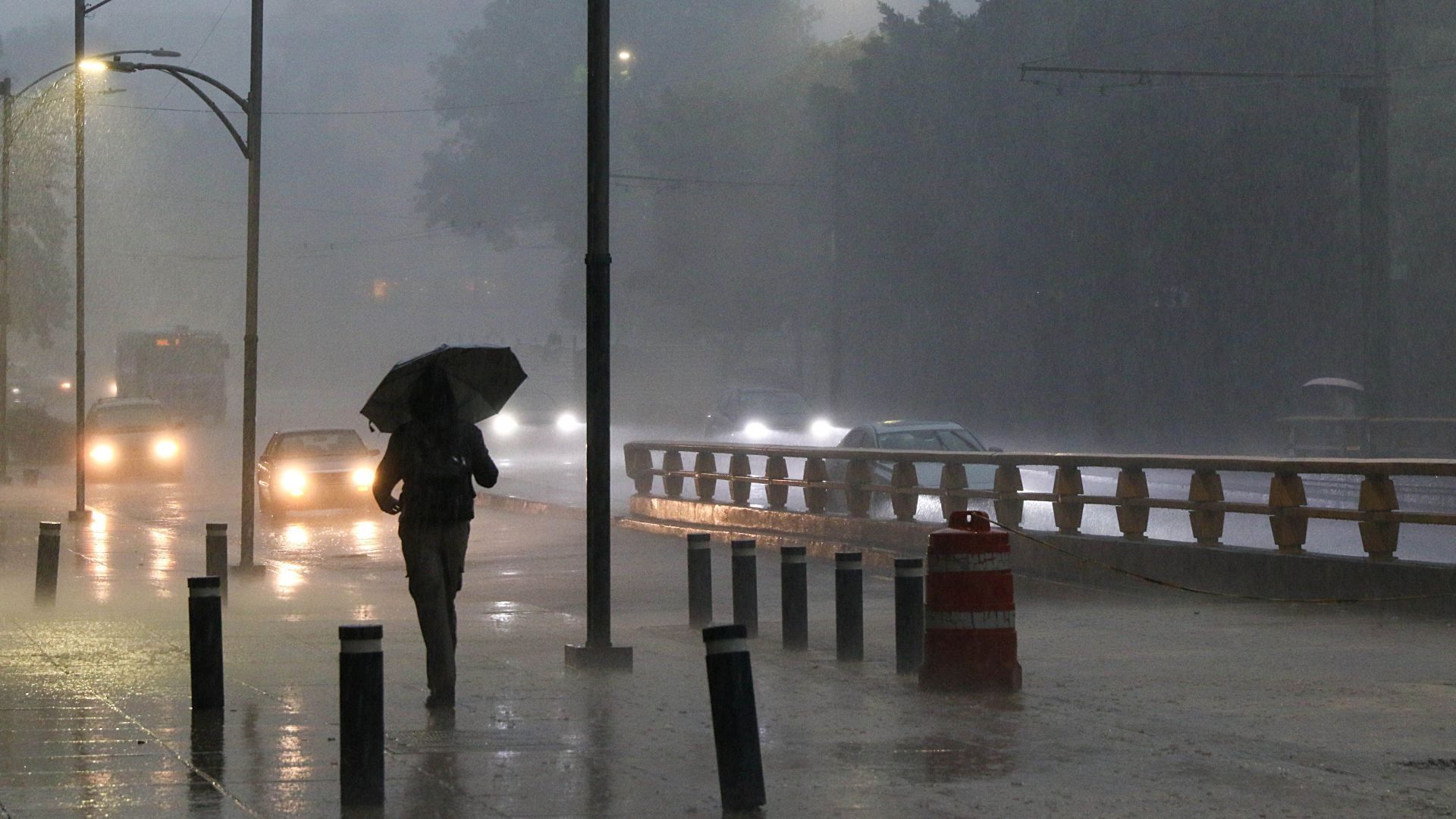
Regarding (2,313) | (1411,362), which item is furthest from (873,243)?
(2,313)

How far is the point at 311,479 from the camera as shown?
31219mm

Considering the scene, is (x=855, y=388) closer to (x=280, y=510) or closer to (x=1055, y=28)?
(x=1055, y=28)

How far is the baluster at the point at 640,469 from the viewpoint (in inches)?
1202

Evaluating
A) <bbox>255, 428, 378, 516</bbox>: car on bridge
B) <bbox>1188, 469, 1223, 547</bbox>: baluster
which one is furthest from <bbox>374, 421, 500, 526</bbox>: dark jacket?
<bbox>255, 428, 378, 516</bbox>: car on bridge

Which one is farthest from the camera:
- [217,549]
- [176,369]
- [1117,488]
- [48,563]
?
[176,369]

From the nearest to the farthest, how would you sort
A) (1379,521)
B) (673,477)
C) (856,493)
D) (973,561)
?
(973,561)
(1379,521)
(856,493)
(673,477)

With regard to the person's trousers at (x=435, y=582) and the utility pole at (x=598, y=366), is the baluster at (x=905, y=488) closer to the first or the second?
the utility pole at (x=598, y=366)

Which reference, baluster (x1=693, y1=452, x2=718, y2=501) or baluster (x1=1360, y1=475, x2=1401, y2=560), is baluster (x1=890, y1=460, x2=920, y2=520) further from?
baluster (x1=1360, y1=475, x2=1401, y2=560)

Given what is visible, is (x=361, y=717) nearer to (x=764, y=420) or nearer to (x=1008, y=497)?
(x=1008, y=497)

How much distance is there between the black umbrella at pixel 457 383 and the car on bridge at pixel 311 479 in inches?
806

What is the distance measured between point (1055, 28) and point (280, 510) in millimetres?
36512

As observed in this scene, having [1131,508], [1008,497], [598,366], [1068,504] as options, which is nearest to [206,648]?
[598,366]

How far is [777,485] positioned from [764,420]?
73.8 ft

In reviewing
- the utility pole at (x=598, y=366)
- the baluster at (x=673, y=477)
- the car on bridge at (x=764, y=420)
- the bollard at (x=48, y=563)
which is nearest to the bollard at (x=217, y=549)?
the bollard at (x=48, y=563)
